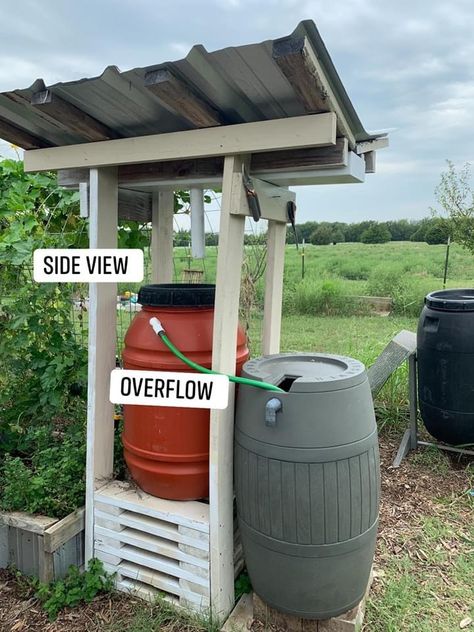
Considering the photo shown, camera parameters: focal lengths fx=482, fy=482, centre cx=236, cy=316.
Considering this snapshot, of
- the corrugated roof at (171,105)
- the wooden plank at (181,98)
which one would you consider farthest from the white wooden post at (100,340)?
the wooden plank at (181,98)

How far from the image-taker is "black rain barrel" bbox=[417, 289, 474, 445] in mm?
2766

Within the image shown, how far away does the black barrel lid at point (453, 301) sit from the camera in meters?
2.77

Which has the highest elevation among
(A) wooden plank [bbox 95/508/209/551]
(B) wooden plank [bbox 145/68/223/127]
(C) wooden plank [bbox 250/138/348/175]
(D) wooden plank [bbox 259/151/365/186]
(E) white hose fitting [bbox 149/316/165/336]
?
(B) wooden plank [bbox 145/68/223/127]

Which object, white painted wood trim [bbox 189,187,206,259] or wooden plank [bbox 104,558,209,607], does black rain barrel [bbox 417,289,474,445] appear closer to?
white painted wood trim [bbox 189,187,206,259]

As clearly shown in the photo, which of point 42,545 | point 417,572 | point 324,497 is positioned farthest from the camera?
point 417,572

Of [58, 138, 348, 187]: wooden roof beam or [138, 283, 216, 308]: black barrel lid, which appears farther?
[138, 283, 216, 308]: black barrel lid

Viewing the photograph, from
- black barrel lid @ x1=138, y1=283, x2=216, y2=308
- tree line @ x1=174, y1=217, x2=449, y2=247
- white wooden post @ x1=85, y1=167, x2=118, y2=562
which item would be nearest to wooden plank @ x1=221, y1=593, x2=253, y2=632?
white wooden post @ x1=85, y1=167, x2=118, y2=562

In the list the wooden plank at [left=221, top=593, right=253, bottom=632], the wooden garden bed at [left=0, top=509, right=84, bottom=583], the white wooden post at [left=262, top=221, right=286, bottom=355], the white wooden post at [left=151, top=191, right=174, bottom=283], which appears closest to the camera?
the wooden plank at [left=221, top=593, right=253, bottom=632]

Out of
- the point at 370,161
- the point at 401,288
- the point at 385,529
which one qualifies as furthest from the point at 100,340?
the point at 401,288

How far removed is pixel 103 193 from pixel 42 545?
1378 mm

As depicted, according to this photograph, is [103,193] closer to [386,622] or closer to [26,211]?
[26,211]

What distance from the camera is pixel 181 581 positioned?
1.75 metres

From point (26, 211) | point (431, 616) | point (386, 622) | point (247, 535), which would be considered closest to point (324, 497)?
point (247, 535)

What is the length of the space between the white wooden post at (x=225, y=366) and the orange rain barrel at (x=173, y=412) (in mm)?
119
